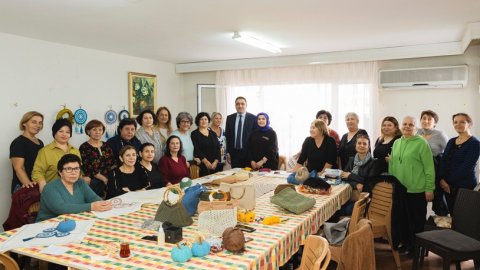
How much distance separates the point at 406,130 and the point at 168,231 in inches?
105

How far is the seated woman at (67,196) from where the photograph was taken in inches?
102

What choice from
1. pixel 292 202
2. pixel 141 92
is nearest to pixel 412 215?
pixel 292 202

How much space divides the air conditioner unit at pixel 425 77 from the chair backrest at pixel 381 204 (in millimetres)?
2248

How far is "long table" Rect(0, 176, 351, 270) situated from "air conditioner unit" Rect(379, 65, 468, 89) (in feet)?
10.4

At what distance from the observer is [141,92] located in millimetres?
6004

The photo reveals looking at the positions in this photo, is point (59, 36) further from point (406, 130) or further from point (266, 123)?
point (406, 130)

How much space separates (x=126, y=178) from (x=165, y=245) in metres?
1.44

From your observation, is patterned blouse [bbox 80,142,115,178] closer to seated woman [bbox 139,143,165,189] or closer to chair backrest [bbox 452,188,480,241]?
seated woman [bbox 139,143,165,189]

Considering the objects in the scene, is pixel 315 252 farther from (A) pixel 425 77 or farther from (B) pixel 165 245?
(A) pixel 425 77

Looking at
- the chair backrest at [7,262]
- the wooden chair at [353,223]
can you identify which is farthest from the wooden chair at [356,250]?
Result: the chair backrest at [7,262]

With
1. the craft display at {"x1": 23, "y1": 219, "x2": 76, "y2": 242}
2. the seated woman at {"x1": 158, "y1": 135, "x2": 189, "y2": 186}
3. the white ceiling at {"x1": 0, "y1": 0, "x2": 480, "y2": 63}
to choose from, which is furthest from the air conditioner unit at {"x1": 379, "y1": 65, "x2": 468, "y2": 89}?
the craft display at {"x1": 23, "y1": 219, "x2": 76, "y2": 242}

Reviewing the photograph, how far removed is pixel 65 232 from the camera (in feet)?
6.97

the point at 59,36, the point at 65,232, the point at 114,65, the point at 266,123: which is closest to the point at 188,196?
the point at 65,232

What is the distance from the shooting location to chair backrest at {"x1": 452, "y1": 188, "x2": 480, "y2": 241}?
9.66 feet
